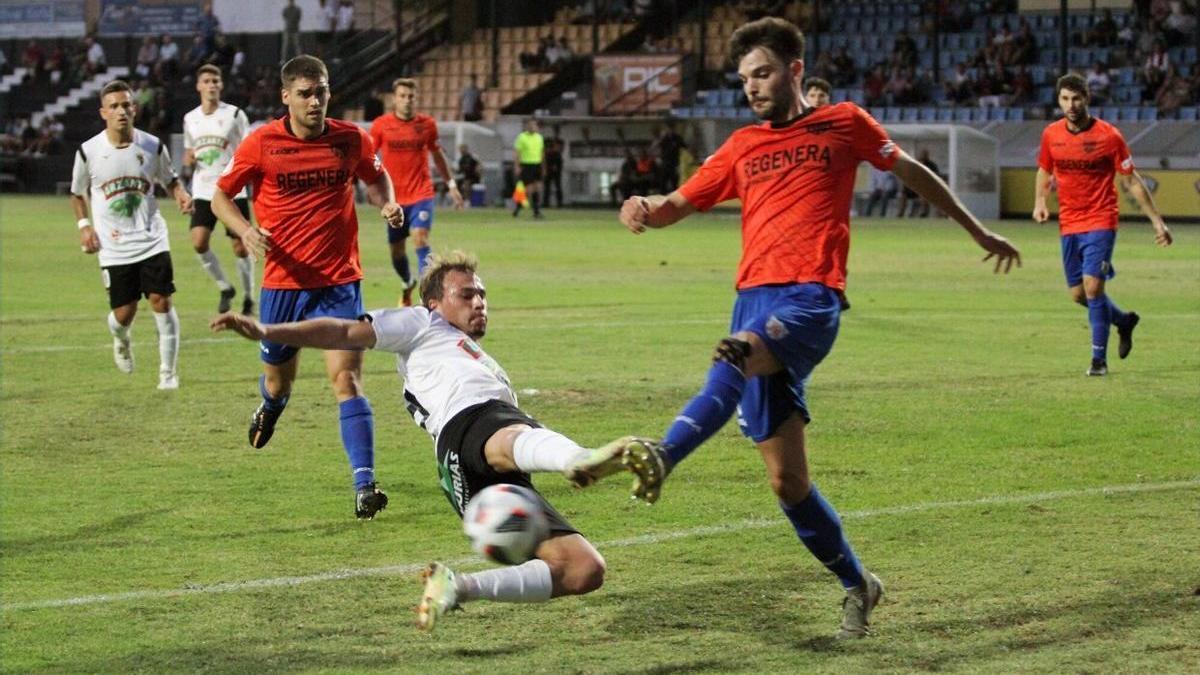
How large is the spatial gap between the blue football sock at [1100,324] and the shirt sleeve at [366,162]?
6.59m

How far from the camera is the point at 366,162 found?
32.7ft

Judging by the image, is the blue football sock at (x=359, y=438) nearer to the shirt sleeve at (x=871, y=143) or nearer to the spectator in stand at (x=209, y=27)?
the shirt sleeve at (x=871, y=143)

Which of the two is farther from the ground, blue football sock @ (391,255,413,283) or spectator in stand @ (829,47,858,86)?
spectator in stand @ (829,47,858,86)

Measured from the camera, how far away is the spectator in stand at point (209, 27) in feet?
182

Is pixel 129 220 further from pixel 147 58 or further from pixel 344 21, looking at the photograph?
pixel 147 58

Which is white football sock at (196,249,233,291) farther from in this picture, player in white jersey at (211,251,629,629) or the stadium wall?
the stadium wall

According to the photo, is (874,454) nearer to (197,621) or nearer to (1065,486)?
(1065,486)

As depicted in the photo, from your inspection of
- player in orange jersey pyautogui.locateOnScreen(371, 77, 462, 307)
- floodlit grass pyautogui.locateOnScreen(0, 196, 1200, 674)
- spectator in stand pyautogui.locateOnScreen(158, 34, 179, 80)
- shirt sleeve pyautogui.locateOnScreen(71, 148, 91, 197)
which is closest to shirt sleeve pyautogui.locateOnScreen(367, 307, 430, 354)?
floodlit grass pyautogui.locateOnScreen(0, 196, 1200, 674)

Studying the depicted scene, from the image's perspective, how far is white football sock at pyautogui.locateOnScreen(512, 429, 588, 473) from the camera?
5664 mm

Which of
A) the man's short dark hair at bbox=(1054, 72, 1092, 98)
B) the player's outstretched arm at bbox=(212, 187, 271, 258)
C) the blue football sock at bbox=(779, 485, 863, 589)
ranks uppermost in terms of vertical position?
the man's short dark hair at bbox=(1054, 72, 1092, 98)

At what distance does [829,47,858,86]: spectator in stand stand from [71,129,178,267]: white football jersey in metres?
31.9

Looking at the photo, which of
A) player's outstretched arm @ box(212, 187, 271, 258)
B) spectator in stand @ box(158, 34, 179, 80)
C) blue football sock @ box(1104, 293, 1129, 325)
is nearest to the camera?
player's outstretched arm @ box(212, 187, 271, 258)

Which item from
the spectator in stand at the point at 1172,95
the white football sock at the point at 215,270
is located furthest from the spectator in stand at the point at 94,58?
the white football sock at the point at 215,270

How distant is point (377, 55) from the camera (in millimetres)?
54375
